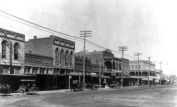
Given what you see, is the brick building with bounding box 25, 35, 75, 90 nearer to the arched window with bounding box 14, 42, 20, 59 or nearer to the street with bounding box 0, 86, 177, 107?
the arched window with bounding box 14, 42, 20, 59

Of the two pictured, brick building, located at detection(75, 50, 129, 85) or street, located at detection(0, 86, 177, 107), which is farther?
brick building, located at detection(75, 50, 129, 85)

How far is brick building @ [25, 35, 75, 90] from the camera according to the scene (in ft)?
163

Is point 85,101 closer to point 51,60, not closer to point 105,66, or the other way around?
point 51,60

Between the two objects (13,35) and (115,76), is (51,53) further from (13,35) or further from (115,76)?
(115,76)

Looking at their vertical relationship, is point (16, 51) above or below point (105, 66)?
above

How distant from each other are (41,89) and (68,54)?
15569 millimetres

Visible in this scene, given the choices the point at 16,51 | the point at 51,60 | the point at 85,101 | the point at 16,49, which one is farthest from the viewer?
the point at 51,60

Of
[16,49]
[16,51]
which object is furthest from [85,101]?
[16,49]

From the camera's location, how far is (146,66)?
129m

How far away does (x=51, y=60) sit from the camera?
2205 inches

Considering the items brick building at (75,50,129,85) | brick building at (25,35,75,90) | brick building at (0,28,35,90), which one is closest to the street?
brick building at (0,28,35,90)

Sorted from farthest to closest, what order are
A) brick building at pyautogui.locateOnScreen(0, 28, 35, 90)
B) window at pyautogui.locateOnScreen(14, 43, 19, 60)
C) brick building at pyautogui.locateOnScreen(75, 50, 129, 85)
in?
1. brick building at pyautogui.locateOnScreen(75, 50, 129, 85)
2. window at pyautogui.locateOnScreen(14, 43, 19, 60)
3. brick building at pyautogui.locateOnScreen(0, 28, 35, 90)

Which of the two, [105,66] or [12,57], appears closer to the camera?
[12,57]

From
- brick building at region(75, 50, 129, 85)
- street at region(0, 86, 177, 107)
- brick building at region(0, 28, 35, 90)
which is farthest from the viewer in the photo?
brick building at region(75, 50, 129, 85)
